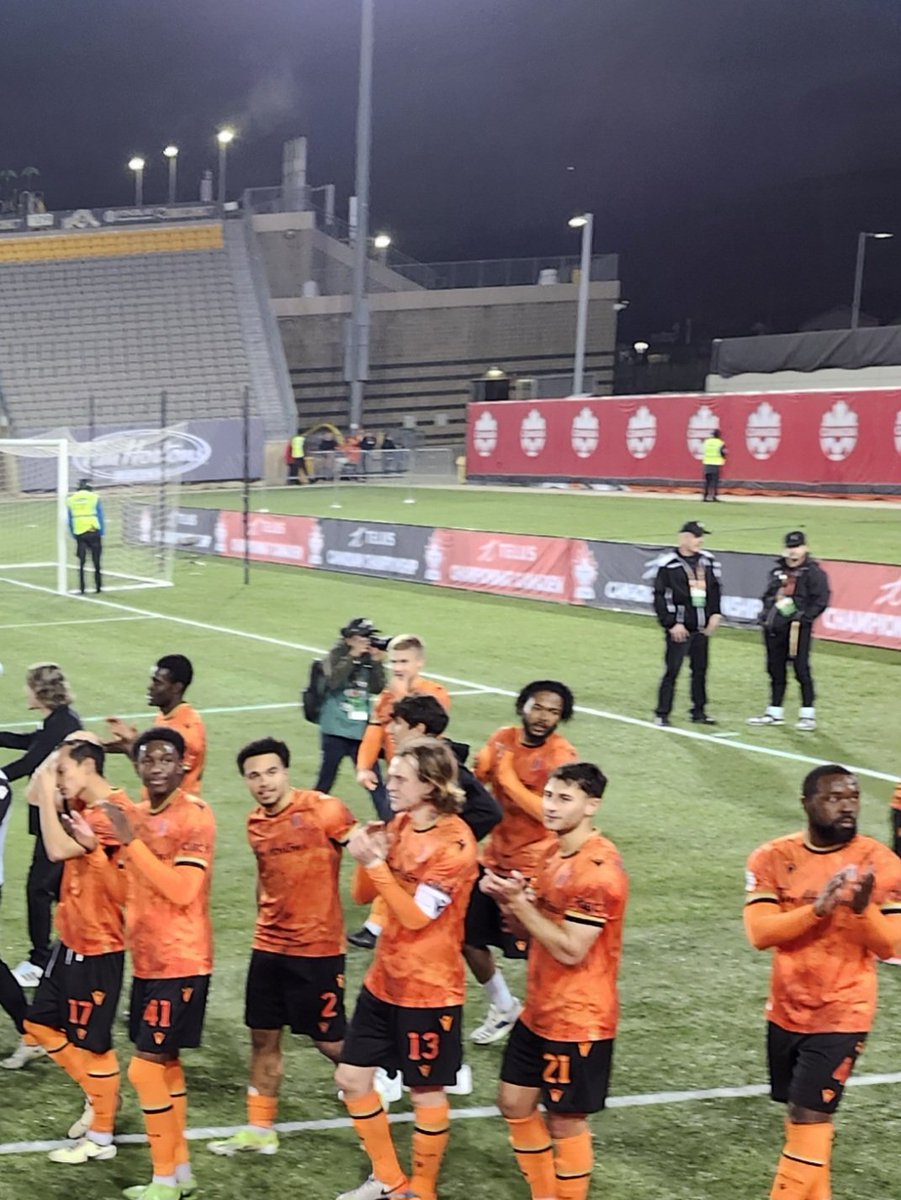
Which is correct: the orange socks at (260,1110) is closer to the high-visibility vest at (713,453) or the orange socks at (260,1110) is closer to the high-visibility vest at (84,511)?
the high-visibility vest at (84,511)

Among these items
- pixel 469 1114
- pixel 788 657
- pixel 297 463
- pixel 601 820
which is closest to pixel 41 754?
pixel 469 1114

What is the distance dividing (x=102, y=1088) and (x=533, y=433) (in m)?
36.1

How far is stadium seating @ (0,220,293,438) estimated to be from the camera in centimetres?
4912

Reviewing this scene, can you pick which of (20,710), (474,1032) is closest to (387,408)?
(20,710)

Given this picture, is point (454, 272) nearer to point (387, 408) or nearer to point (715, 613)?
point (387, 408)

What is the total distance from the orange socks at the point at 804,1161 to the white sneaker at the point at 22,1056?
11.0 feet

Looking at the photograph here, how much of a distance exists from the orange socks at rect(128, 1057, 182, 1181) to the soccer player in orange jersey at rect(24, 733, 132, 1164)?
353 millimetres

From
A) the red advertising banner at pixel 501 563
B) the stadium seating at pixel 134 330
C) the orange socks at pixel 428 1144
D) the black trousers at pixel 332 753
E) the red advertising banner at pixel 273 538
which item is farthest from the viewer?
the stadium seating at pixel 134 330

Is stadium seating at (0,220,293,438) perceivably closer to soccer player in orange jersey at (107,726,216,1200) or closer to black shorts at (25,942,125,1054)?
black shorts at (25,942,125,1054)

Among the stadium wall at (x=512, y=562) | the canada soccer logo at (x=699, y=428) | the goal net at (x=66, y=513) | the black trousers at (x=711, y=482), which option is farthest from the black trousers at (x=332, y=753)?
Result: the canada soccer logo at (x=699, y=428)

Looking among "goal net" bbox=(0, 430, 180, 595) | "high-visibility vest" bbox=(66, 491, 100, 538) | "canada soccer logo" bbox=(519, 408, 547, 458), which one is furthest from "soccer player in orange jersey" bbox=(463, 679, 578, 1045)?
"canada soccer logo" bbox=(519, 408, 547, 458)

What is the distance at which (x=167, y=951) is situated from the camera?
194 inches

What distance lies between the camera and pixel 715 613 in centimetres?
1348

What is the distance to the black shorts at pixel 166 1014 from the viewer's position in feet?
16.0
